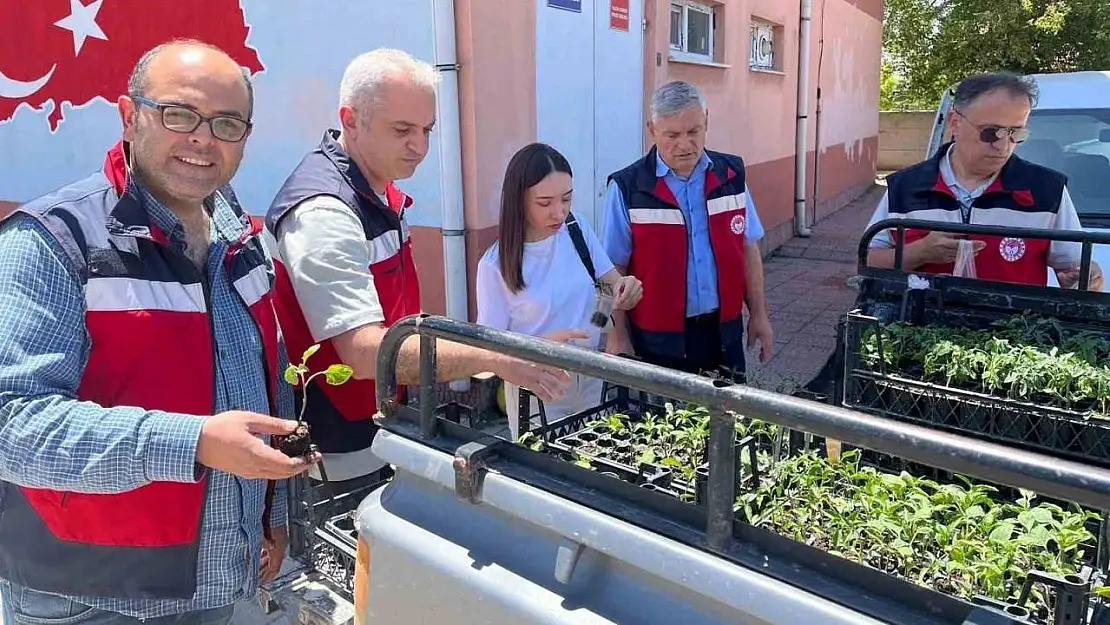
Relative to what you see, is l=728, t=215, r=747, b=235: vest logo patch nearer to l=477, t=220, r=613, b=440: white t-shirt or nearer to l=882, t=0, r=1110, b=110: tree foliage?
l=477, t=220, r=613, b=440: white t-shirt

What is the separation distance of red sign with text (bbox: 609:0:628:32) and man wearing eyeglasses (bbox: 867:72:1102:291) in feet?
10.9

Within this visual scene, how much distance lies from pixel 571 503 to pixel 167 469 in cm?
69

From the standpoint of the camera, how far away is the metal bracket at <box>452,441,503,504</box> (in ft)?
4.87

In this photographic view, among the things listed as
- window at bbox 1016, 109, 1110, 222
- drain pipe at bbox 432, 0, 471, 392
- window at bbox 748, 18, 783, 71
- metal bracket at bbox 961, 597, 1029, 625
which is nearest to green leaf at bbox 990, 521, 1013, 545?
metal bracket at bbox 961, 597, 1029, 625

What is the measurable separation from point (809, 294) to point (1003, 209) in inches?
228

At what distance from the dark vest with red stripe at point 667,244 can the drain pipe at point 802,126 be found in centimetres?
821

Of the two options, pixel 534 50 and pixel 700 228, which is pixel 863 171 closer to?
pixel 534 50

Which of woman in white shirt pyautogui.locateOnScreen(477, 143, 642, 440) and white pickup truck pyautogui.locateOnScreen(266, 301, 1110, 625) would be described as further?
woman in white shirt pyautogui.locateOnScreen(477, 143, 642, 440)

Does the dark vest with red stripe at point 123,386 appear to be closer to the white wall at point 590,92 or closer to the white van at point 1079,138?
the white wall at point 590,92

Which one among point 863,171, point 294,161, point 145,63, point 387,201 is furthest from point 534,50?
point 863,171

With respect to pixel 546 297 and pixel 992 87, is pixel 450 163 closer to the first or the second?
pixel 546 297

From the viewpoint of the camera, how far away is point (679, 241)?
3.26 metres

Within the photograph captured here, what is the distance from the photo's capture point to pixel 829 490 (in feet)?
5.25

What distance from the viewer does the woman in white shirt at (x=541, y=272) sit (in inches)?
113
